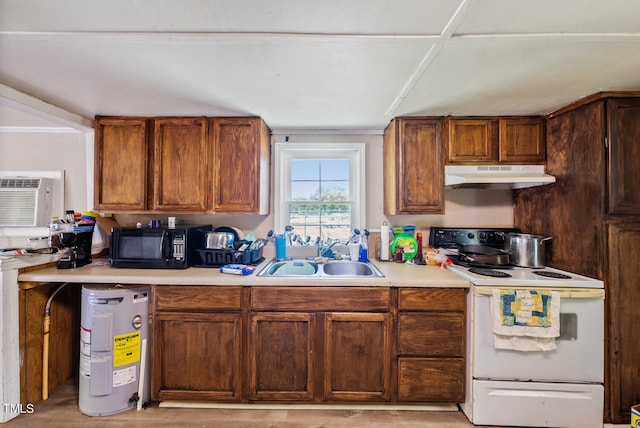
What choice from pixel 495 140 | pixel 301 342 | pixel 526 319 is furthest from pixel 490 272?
pixel 301 342

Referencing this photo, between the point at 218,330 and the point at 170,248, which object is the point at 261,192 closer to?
the point at 170,248

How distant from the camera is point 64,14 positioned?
1.07 m

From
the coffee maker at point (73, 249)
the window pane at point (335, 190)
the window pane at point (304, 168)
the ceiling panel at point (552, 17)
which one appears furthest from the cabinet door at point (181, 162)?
the ceiling panel at point (552, 17)

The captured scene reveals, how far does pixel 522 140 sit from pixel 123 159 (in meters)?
3.18

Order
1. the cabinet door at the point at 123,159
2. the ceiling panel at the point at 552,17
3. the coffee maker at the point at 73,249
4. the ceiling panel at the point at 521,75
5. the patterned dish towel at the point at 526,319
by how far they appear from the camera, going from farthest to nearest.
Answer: the cabinet door at the point at 123,159 → the coffee maker at the point at 73,249 → the patterned dish towel at the point at 526,319 → the ceiling panel at the point at 521,75 → the ceiling panel at the point at 552,17

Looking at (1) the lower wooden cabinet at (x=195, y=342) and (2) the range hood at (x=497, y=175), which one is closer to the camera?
(1) the lower wooden cabinet at (x=195, y=342)

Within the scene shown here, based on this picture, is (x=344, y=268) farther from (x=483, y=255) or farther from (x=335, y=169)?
(x=483, y=255)

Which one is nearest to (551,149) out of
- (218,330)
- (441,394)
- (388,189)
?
(388,189)

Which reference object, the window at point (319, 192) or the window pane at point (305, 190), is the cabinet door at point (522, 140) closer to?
the window at point (319, 192)

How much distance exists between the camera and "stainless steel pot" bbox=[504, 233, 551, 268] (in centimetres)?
202

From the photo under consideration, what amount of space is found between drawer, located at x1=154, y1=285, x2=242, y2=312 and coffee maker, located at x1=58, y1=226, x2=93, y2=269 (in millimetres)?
776

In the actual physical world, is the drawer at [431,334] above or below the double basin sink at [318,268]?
below

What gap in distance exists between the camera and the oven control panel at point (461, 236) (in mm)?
2363

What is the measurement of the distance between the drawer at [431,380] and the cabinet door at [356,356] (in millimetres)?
116
